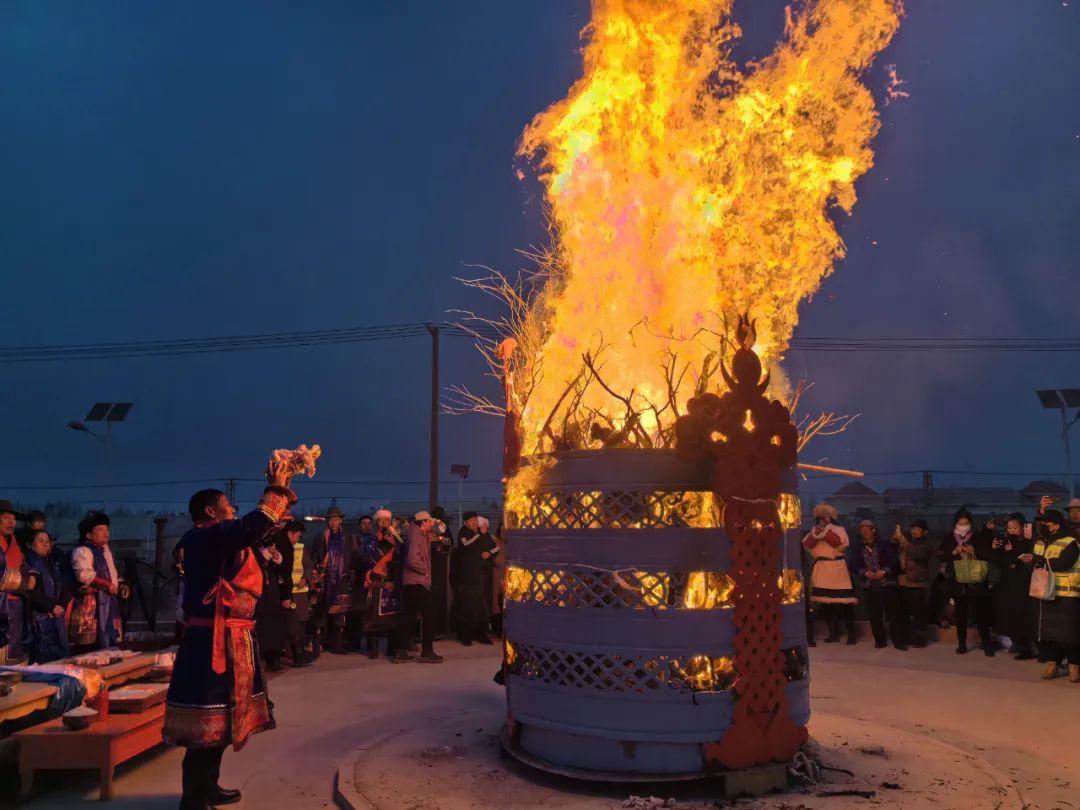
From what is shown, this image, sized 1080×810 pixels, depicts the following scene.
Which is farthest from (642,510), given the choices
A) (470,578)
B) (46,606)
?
(470,578)

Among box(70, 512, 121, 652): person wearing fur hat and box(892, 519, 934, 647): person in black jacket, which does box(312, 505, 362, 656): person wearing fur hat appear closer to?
box(70, 512, 121, 652): person wearing fur hat

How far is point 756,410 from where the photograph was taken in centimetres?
598

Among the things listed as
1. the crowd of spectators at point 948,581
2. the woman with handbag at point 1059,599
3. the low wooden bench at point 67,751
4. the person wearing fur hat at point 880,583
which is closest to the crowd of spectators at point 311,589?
the low wooden bench at point 67,751

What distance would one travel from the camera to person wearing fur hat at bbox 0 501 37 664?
9.12 meters

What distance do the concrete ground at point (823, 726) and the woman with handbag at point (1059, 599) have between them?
368mm

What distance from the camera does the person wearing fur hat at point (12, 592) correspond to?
9117mm

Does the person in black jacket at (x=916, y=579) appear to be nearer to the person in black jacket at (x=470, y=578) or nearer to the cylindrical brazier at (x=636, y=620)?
the person in black jacket at (x=470, y=578)

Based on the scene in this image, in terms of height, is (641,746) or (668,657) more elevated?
(668,657)

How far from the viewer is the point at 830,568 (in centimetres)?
1357

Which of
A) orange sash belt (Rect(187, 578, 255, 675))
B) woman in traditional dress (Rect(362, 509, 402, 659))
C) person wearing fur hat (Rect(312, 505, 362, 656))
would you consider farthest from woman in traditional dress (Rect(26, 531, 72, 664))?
orange sash belt (Rect(187, 578, 255, 675))

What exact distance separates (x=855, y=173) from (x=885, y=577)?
7940 mm

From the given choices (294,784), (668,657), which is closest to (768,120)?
(668,657)

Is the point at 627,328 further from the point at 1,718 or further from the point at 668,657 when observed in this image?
the point at 1,718

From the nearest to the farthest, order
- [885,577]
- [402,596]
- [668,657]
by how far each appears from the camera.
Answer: [668,657] < [402,596] < [885,577]
